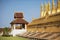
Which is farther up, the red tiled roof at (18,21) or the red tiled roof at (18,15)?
the red tiled roof at (18,15)

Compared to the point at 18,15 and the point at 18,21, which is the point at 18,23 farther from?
the point at 18,15

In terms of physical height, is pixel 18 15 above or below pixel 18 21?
above

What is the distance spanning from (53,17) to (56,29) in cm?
116

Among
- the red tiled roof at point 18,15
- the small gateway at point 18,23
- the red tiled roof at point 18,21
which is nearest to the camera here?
the small gateway at point 18,23

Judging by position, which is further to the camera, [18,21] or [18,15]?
[18,15]

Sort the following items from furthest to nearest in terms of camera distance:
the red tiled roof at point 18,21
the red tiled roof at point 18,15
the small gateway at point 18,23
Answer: the red tiled roof at point 18,15, the red tiled roof at point 18,21, the small gateway at point 18,23

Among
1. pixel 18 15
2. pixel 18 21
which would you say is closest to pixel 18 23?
pixel 18 21

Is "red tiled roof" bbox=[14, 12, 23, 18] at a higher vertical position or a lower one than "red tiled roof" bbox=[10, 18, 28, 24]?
higher

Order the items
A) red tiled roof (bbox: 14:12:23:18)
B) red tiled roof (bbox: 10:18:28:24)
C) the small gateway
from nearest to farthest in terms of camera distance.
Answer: the small gateway < red tiled roof (bbox: 10:18:28:24) < red tiled roof (bbox: 14:12:23:18)

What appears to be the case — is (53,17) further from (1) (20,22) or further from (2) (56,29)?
Result: (1) (20,22)

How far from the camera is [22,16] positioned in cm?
2211

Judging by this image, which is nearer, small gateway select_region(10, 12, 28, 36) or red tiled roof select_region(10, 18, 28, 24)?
small gateway select_region(10, 12, 28, 36)

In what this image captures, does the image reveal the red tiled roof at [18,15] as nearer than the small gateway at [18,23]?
No

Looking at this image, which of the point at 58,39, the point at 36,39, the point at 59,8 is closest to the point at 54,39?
the point at 58,39
